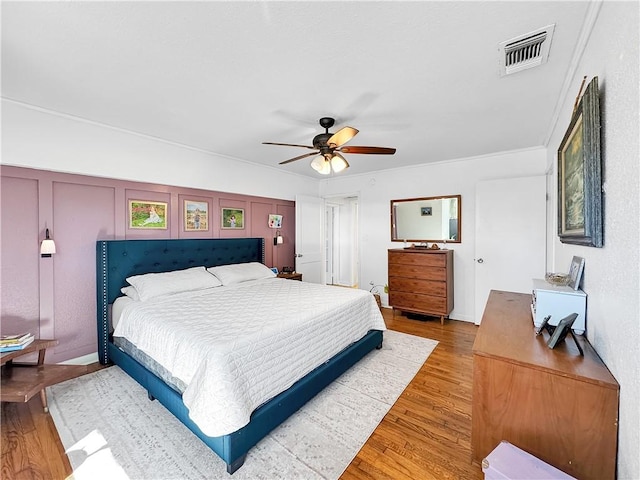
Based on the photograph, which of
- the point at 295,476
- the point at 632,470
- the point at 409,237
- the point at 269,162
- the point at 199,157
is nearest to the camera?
the point at 632,470

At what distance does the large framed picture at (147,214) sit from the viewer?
3066 mm

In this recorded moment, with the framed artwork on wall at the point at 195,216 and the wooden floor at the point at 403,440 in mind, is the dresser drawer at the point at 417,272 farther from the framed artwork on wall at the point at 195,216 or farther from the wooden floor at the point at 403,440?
the framed artwork on wall at the point at 195,216

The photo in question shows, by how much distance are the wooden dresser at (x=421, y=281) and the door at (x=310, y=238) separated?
1.49 meters

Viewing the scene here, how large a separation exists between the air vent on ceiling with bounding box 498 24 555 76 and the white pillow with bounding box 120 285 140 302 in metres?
3.54

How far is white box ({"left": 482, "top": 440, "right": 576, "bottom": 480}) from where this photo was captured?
1016 mm

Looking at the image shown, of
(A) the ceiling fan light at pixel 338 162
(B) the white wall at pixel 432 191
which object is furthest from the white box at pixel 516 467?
(B) the white wall at pixel 432 191

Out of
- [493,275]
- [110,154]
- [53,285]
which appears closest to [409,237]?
[493,275]

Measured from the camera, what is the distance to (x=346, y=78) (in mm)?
1937

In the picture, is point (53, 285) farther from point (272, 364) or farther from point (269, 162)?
point (269, 162)

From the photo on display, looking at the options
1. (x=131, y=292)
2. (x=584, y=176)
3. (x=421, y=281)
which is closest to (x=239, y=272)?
(x=131, y=292)

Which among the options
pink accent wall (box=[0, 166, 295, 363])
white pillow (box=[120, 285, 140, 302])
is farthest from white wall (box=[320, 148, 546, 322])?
white pillow (box=[120, 285, 140, 302])

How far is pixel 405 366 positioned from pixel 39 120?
4.09m

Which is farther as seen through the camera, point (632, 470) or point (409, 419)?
point (409, 419)

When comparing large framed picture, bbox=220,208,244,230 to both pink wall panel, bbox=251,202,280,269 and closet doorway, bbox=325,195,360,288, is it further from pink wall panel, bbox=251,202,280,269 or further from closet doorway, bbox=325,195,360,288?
closet doorway, bbox=325,195,360,288
